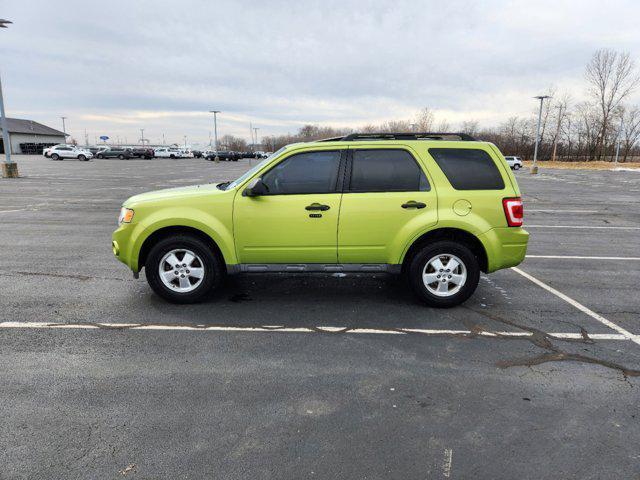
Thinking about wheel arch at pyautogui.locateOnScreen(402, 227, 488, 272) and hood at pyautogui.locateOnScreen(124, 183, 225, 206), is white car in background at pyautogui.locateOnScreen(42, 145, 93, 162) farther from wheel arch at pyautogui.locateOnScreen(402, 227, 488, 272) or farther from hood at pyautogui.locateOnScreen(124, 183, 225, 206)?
wheel arch at pyautogui.locateOnScreen(402, 227, 488, 272)

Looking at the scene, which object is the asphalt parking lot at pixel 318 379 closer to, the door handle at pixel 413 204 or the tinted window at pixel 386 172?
the door handle at pixel 413 204

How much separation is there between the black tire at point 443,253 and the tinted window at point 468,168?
2.29ft

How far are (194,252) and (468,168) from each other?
131 inches

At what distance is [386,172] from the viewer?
5.18 metres

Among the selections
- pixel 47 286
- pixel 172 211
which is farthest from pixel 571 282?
pixel 47 286

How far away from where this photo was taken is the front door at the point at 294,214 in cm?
508

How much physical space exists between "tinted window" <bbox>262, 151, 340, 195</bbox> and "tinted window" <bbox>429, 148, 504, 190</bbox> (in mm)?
1184

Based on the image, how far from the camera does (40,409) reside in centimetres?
320

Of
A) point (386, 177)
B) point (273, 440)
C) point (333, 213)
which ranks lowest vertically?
point (273, 440)

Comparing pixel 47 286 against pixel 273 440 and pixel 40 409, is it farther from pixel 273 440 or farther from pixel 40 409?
pixel 273 440

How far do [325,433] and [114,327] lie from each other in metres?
2.80

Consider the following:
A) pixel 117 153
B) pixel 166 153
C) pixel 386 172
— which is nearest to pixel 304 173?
pixel 386 172

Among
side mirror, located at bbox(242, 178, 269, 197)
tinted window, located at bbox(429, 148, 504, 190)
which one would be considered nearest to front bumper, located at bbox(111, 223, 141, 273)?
side mirror, located at bbox(242, 178, 269, 197)

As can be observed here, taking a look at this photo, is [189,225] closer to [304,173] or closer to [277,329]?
[304,173]
